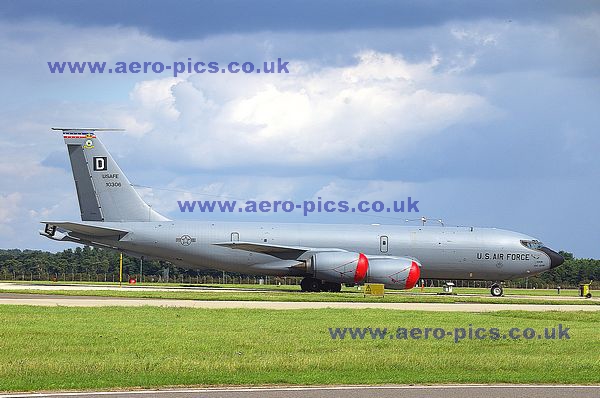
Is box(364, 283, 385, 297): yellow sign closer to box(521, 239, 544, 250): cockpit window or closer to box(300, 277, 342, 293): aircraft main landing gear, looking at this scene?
box(300, 277, 342, 293): aircraft main landing gear

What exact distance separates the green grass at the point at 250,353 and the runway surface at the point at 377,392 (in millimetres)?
847

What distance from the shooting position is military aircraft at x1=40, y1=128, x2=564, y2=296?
2105 inches

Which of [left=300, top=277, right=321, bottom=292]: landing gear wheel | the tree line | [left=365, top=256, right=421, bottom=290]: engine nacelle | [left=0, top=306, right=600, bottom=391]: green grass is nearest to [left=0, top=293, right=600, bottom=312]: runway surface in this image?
[left=0, top=306, right=600, bottom=391]: green grass

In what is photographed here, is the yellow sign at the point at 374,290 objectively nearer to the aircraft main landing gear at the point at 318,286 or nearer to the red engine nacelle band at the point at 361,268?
the red engine nacelle band at the point at 361,268

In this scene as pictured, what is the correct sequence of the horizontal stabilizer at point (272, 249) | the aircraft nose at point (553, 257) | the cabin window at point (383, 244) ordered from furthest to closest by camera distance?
the aircraft nose at point (553, 257), the cabin window at point (383, 244), the horizontal stabilizer at point (272, 249)

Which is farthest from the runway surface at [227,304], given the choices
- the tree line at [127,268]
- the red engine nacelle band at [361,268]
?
the tree line at [127,268]

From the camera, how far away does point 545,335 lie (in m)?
26.0

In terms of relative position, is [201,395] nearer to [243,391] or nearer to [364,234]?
[243,391]

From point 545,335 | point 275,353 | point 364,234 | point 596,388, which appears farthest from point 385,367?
point 364,234

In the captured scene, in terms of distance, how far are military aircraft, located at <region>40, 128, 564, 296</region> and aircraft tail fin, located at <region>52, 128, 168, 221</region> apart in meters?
0.06

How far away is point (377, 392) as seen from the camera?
14.9 metres

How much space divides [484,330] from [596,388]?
1126 centimetres

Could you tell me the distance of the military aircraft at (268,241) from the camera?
53469 mm

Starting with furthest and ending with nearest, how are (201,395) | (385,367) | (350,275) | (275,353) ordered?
1. (350,275)
2. (275,353)
3. (385,367)
4. (201,395)
